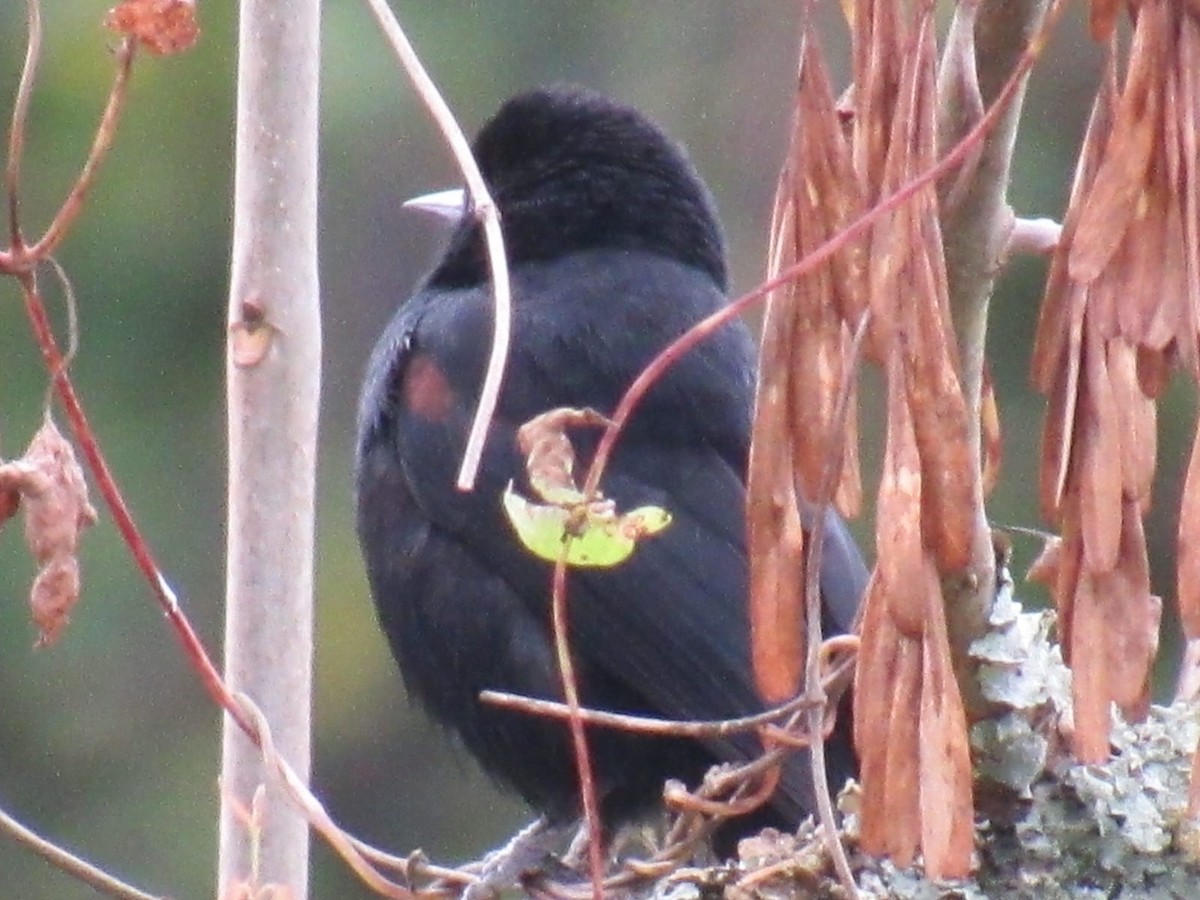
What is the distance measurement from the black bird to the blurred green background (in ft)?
14.3

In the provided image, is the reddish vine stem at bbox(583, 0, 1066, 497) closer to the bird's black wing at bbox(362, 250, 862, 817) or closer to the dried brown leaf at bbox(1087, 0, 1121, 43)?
the dried brown leaf at bbox(1087, 0, 1121, 43)

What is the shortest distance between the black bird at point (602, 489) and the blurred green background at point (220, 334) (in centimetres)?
436

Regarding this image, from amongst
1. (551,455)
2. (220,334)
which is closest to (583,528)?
(551,455)

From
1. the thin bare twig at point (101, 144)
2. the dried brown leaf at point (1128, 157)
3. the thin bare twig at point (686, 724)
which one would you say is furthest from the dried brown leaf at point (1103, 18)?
the thin bare twig at point (101, 144)

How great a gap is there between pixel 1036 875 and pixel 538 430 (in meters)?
0.77

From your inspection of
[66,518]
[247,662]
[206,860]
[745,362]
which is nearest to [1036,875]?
[247,662]

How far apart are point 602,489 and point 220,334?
5.61 metres

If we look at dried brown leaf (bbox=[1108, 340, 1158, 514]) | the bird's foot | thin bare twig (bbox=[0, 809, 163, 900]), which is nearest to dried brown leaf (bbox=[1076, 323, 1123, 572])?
dried brown leaf (bbox=[1108, 340, 1158, 514])

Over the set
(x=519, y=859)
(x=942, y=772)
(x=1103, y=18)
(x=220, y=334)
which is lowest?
(x=220, y=334)

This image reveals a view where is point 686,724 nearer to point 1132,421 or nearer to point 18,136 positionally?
point 1132,421

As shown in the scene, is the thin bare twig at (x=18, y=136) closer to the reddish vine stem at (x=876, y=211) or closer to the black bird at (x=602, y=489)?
the reddish vine stem at (x=876, y=211)

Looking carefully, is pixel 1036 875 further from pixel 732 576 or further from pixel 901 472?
pixel 732 576

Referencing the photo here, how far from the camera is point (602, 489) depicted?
309 centimetres

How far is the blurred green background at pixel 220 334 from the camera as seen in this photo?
7875mm
